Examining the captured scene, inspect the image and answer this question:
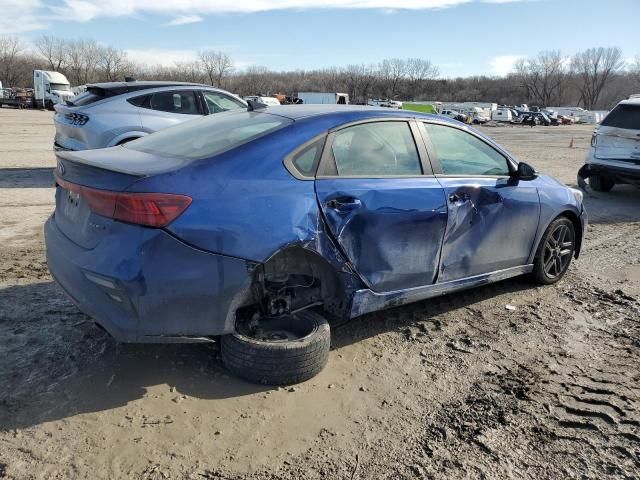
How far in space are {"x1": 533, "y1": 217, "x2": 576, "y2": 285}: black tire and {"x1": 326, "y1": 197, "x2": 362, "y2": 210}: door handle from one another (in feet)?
7.56

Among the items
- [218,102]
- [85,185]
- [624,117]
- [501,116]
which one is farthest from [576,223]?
[501,116]

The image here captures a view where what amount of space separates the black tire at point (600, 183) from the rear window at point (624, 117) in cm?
124

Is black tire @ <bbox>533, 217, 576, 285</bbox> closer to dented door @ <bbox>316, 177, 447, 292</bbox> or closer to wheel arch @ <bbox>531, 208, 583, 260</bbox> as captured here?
wheel arch @ <bbox>531, 208, 583, 260</bbox>

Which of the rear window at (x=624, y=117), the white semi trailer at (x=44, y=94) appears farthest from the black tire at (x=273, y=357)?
the white semi trailer at (x=44, y=94)

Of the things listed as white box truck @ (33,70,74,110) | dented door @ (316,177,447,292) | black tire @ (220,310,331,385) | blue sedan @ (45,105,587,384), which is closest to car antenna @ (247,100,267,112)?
blue sedan @ (45,105,587,384)

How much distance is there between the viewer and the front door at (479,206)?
4035 millimetres

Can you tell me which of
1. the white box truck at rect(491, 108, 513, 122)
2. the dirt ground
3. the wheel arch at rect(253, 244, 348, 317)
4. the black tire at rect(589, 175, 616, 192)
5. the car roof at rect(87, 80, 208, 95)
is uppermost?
the car roof at rect(87, 80, 208, 95)

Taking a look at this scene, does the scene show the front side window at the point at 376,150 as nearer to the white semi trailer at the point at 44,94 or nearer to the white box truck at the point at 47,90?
the white semi trailer at the point at 44,94

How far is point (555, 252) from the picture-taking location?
5.15 meters

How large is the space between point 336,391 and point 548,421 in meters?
1.19

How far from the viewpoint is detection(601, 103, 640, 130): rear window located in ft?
31.6

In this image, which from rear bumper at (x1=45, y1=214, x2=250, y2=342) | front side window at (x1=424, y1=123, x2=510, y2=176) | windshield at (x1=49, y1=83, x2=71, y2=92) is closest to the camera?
rear bumper at (x1=45, y1=214, x2=250, y2=342)

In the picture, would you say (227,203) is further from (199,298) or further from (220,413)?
(220,413)

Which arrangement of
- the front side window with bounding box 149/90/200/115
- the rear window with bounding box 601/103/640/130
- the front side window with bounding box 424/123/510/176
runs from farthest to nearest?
the rear window with bounding box 601/103/640/130, the front side window with bounding box 149/90/200/115, the front side window with bounding box 424/123/510/176
